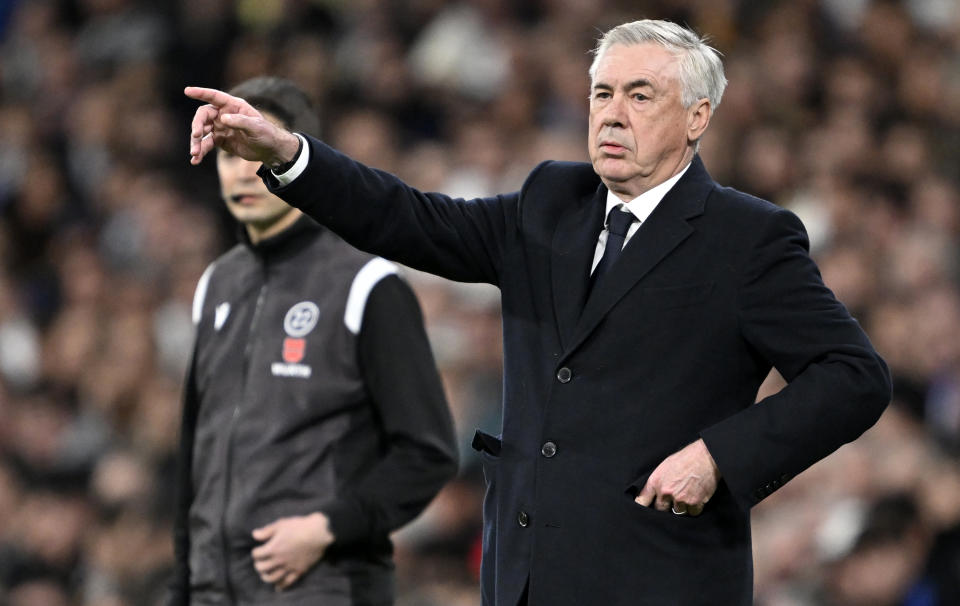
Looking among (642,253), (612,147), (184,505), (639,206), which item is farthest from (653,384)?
(184,505)

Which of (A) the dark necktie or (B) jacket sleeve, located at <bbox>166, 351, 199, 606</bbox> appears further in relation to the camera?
(B) jacket sleeve, located at <bbox>166, 351, 199, 606</bbox>

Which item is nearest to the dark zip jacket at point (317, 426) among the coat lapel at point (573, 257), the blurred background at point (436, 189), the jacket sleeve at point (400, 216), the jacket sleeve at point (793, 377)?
the jacket sleeve at point (400, 216)

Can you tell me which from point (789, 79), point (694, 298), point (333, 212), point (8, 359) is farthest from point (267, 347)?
point (8, 359)

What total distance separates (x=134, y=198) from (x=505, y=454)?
21.0 ft

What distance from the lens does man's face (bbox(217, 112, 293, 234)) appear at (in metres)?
3.98

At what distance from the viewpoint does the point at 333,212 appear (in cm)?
309

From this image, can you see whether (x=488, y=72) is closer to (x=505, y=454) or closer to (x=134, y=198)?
→ (x=134, y=198)

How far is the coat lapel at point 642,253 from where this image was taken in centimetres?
307

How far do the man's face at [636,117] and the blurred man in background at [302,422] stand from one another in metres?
0.95

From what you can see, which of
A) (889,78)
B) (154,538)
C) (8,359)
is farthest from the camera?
(8,359)

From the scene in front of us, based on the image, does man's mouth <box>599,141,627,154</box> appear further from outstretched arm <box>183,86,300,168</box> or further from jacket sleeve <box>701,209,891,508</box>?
outstretched arm <box>183,86,300,168</box>

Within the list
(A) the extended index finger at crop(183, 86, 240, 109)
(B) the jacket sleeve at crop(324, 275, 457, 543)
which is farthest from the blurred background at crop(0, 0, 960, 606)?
(A) the extended index finger at crop(183, 86, 240, 109)

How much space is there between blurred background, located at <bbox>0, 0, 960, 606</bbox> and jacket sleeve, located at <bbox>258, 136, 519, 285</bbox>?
244 cm

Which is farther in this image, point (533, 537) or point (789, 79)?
point (789, 79)
